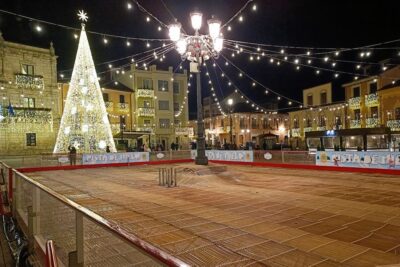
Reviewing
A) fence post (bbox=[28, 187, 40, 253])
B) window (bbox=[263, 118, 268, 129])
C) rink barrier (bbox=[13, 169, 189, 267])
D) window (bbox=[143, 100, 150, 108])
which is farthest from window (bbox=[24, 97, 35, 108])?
window (bbox=[263, 118, 268, 129])

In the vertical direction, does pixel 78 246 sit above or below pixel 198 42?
below

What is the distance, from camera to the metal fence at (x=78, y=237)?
1.99 meters

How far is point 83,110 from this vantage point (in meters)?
22.1

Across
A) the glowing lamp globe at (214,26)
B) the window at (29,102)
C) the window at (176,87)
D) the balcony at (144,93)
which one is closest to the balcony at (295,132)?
the window at (176,87)

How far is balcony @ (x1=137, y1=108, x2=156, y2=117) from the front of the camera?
4097cm

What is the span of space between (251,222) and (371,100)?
106 feet

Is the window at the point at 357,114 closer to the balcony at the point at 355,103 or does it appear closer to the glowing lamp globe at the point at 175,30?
the balcony at the point at 355,103

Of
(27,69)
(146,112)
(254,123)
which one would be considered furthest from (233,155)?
(254,123)

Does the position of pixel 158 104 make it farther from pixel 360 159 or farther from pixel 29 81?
pixel 360 159

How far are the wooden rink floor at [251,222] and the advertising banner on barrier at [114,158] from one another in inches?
415

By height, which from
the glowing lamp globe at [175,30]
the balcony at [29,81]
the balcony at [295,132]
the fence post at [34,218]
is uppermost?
the balcony at [29,81]

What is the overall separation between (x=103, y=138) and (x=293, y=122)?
33875mm

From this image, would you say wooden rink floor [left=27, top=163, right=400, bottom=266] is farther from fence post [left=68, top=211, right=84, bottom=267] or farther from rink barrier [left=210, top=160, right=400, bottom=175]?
rink barrier [left=210, top=160, right=400, bottom=175]

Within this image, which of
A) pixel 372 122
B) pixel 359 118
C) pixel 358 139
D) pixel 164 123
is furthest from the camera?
pixel 164 123
